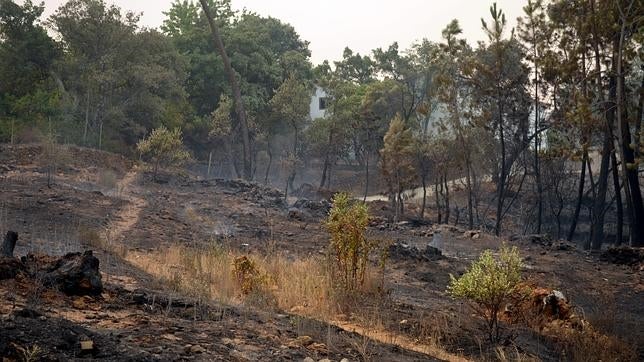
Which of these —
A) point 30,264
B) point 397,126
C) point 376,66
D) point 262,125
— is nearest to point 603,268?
point 30,264

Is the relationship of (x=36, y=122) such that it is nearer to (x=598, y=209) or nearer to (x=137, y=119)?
(x=137, y=119)

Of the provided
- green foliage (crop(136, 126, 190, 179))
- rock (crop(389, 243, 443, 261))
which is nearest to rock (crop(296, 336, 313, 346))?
rock (crop(389, 243, 443, 261))

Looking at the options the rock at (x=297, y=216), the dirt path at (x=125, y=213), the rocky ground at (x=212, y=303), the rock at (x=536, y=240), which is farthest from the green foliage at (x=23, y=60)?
the rock at (x=536, y=240)

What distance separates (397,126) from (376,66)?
100 feet

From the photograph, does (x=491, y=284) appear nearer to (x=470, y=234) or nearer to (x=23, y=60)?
(x=470, y=234)

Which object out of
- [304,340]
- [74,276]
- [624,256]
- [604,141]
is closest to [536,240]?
[624,256]

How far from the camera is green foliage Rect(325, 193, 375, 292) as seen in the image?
7.27 meters

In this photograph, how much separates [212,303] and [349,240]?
2.19 m

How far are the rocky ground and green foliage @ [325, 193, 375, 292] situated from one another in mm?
662

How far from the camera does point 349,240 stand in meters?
7.29

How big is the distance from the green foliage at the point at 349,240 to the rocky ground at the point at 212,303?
662 millimetres

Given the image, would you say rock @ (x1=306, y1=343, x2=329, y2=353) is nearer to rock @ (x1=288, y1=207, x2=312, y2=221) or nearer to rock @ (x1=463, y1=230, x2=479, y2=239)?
rock @ (x1=288, y1=207, x2=312, y2=221)

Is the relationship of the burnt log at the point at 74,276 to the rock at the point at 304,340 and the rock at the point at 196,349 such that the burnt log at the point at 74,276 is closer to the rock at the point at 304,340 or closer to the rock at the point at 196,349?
the rock at the point at 196,349

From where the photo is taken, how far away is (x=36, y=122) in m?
26.8
